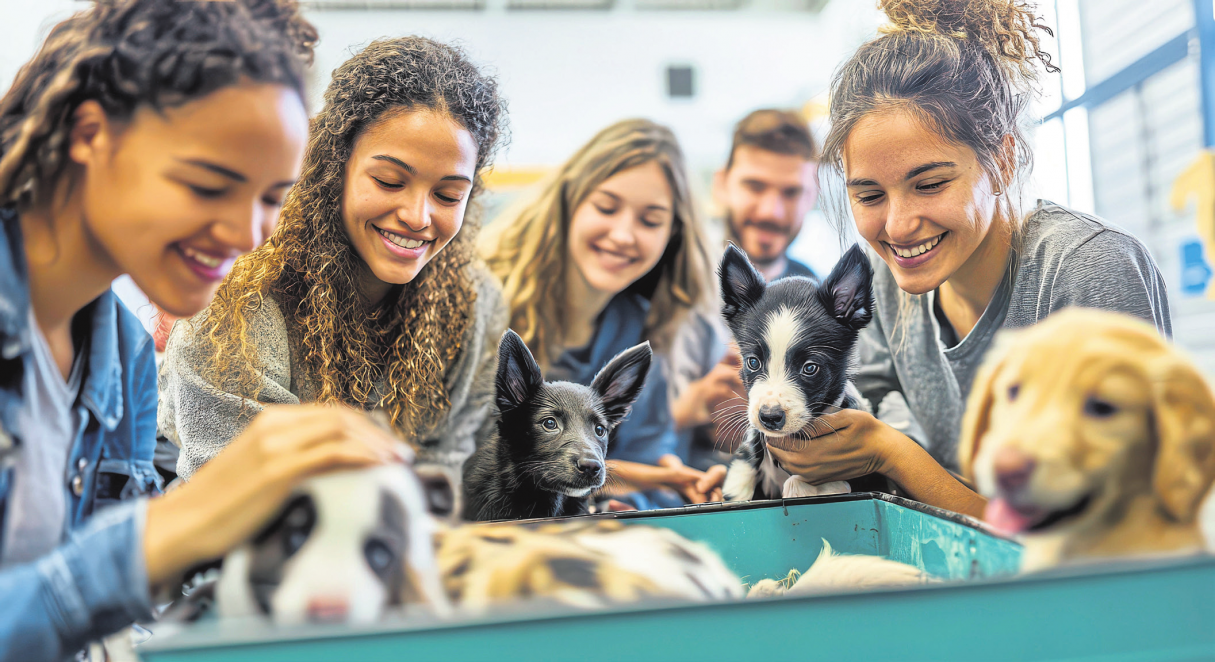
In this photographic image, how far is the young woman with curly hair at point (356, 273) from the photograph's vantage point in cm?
103

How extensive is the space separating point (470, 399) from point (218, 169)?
69cm

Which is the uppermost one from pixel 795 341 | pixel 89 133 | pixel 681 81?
pixel 681 81

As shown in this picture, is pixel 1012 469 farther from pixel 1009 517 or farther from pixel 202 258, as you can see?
pixel 202 258

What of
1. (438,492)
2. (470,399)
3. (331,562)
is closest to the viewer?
(331,562)

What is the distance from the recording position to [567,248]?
4.85 feet

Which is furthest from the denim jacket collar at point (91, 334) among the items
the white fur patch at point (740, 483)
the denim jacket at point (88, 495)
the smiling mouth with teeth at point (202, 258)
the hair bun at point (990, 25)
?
the hair bun at point (990, 25)

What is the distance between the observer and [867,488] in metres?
1.06

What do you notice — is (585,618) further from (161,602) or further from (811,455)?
(811,455)

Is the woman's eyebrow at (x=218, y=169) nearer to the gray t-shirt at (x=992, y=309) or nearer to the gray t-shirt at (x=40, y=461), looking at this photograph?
the gray t-shirt at (x=40, y=461)

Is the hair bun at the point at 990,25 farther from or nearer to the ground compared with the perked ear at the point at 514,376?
farther from the ground

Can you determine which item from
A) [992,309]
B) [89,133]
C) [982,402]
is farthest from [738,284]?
[89,133]

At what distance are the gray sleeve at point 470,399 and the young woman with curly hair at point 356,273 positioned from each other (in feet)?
0.04

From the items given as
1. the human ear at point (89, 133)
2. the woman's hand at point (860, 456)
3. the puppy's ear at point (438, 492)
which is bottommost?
the woman's hand at point (860, 456)

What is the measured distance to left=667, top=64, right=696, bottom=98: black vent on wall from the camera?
149cm
